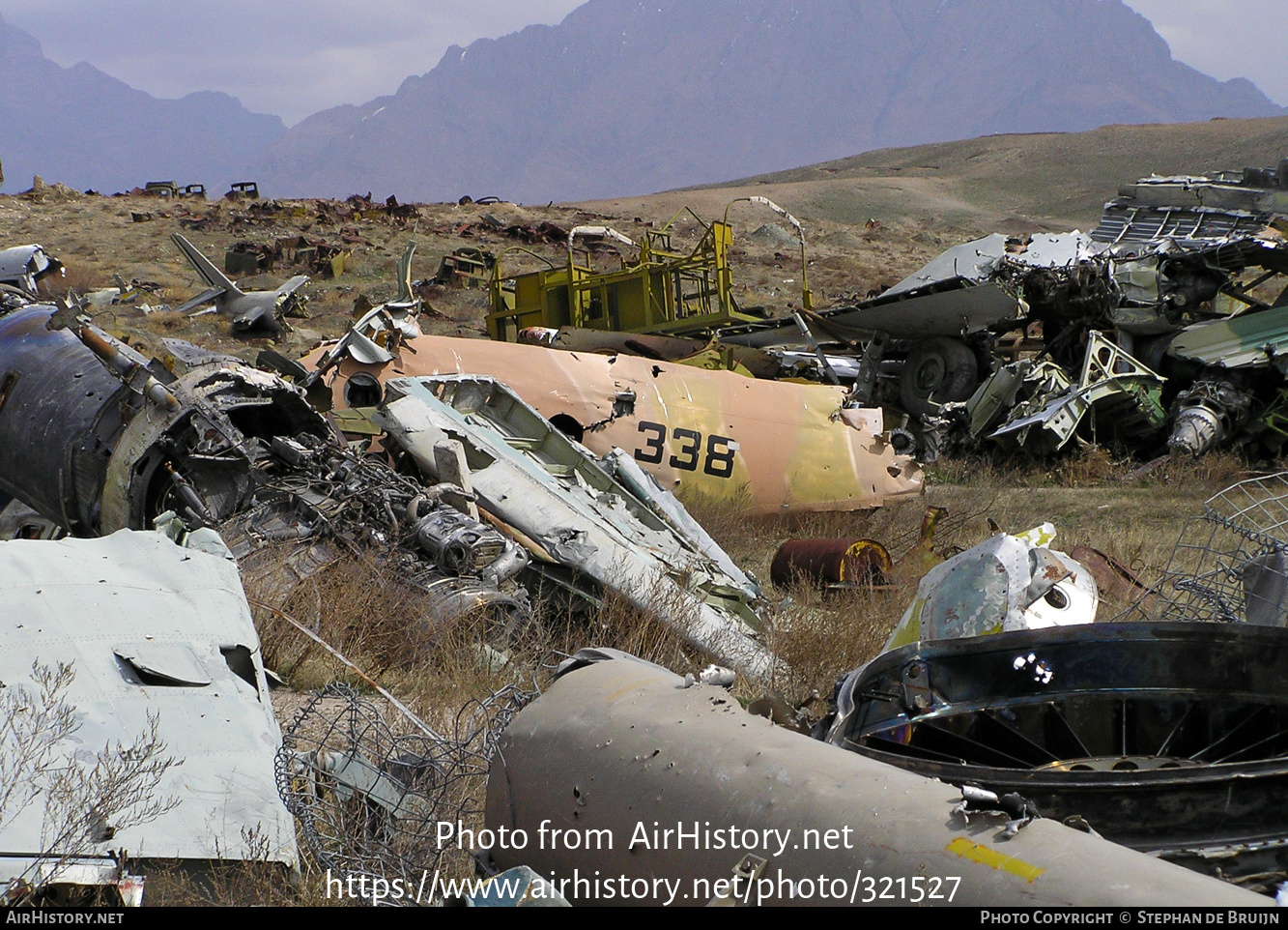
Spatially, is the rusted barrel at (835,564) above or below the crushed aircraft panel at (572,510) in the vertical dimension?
below

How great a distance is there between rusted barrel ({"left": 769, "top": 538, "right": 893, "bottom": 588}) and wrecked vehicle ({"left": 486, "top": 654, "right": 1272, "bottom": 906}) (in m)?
5.17

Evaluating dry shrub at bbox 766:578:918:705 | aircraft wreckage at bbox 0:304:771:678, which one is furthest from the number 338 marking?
dry shrub at bbox 766:578:918:705

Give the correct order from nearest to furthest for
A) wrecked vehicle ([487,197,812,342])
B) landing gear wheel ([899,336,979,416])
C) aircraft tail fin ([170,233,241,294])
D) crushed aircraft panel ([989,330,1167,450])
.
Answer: aircraft tail fin ([170,233,241,294]) < crushed aircraft panel ([989,330,1167,450]) < landing gear wheel ([899,336,979,416]) < wrecked vehicle ([487,197,812,342])

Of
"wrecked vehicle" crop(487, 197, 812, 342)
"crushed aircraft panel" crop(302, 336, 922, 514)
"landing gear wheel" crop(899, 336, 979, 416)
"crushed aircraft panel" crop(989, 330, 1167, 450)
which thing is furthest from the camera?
"wrecked vehicle" crop(487, 197, 812, 342)

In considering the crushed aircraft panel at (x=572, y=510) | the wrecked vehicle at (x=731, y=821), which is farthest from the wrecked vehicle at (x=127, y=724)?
the crushed aircraft panel at (x=572, y=510)

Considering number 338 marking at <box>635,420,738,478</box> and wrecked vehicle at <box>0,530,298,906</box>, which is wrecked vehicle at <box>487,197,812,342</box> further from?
wrecked vehicle at <box>0,530,298,906</box>

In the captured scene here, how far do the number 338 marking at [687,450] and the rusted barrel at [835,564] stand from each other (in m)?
1.88

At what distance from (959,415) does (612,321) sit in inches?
232

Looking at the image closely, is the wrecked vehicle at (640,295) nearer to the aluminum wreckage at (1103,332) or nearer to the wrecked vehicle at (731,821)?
the aluminum wreckage at (1103,332)

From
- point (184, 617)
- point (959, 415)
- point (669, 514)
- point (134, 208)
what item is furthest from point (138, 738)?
point (134, 208)

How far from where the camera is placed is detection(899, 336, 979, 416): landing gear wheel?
15.6m

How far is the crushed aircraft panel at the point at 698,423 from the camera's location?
1059 cm

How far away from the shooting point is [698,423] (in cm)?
1087

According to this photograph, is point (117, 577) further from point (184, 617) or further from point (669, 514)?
point (669, 514)
